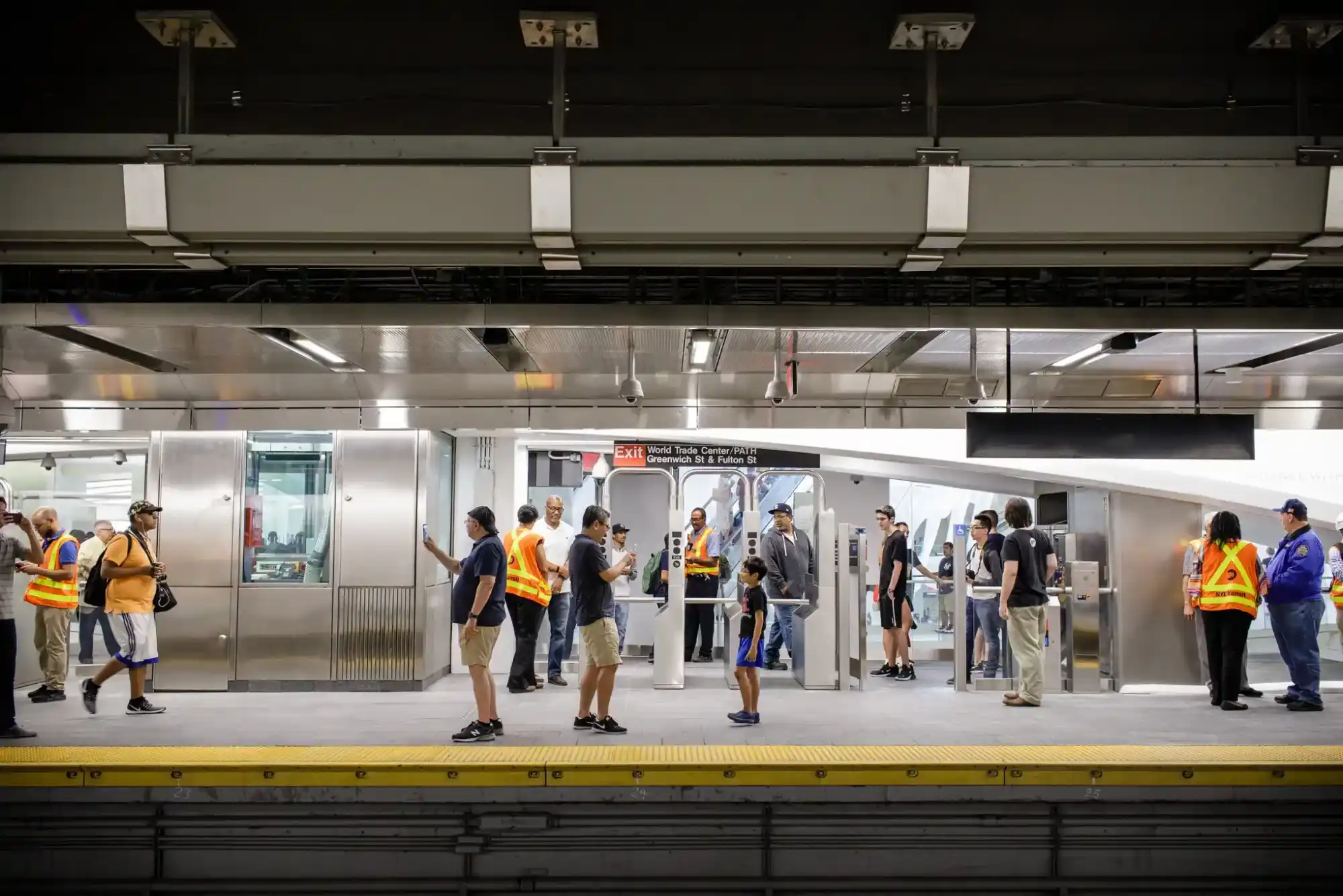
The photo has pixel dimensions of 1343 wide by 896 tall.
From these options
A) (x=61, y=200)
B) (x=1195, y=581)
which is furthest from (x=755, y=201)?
(x=1195, y=581)

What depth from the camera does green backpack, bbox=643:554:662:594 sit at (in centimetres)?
1250

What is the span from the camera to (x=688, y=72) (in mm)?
4664

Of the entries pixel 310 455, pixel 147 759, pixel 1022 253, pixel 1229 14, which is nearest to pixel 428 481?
pixel 310 455

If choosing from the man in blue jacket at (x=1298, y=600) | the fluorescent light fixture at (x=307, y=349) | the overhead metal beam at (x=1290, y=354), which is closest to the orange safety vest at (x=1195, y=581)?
the man in blue jacket at (x=1298, y=600)

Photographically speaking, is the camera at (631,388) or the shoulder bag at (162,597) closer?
the camera at (631,388)

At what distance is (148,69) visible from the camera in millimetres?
4613

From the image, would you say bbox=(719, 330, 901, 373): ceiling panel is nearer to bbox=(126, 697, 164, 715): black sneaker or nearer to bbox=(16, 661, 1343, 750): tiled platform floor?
bbox=(16, 661, 1343, 750): tiled platform floor

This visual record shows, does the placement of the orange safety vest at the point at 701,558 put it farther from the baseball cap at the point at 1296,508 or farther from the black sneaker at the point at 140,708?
the baseball cap at the point at 1296,508

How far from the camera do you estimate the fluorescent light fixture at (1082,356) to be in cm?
760

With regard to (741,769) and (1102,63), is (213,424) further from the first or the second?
(1102,63)

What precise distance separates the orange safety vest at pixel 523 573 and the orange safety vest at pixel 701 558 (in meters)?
2.40

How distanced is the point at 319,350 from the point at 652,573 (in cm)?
567

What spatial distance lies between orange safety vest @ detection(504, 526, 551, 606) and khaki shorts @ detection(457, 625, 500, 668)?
2.25m

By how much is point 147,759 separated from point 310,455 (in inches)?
188
